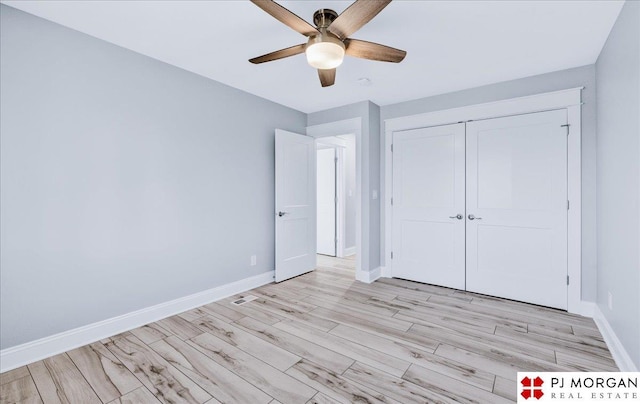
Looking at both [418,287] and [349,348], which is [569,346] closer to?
[418,287]

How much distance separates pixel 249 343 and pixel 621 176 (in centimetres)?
299

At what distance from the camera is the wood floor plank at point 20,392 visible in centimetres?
169

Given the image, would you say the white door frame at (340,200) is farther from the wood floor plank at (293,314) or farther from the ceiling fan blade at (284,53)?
the ceiling fan blade at (284,53)

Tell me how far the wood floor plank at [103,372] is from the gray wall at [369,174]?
111 inches

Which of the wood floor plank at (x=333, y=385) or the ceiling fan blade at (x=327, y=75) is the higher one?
the ceiling fan blade at (x=327, y=75)

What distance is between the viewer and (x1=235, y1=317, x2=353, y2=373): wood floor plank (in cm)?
204

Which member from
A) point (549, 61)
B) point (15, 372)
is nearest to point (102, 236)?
point (15, 372)

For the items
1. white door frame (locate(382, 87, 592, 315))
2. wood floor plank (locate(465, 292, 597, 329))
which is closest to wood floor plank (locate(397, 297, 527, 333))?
wood floor plank (locate(465, 292, 597, 329))

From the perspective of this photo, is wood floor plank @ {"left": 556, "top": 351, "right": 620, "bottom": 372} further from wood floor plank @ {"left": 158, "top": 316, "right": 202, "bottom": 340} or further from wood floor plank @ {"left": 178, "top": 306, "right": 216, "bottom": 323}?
wood floor plank @ {"left": 178, "top": 306, "right": 216, "bottom": 323}

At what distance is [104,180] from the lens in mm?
2420

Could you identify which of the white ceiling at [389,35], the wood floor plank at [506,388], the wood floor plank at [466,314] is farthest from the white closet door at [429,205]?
the wood floor plank at [506,388]

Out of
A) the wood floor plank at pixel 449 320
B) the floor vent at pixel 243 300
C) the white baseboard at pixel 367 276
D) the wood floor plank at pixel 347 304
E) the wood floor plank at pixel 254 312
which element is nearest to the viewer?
the wood floor plank at pixel 449 320

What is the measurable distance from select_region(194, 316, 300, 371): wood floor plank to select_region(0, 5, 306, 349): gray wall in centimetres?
57

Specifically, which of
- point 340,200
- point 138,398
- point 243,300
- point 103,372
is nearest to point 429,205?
point 340,200
